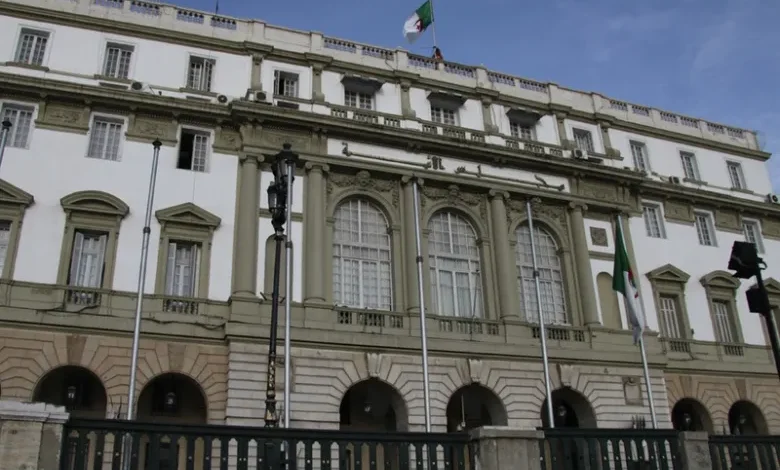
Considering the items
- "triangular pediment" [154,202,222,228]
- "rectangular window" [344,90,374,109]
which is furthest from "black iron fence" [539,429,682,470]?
"rectangular window" [344,90,374,109]

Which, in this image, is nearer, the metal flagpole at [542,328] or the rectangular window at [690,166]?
the metal flagpole at [542,328]

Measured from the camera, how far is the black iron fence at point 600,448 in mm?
11000

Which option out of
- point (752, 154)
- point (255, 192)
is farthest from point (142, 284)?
point (752, 154)

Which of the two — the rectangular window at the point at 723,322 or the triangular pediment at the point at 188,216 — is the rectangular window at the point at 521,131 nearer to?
the rectangular window at the point at 723,322

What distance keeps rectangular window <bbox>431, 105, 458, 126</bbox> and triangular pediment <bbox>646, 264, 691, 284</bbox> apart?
409 inches

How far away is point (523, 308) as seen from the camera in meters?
27.4

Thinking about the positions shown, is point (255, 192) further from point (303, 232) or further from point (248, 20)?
point (248, 20)

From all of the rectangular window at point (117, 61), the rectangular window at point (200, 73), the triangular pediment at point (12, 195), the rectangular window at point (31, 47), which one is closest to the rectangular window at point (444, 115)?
the rectangular window at point (200, 73)

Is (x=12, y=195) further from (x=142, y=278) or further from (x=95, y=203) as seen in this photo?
(x=142, y=278)

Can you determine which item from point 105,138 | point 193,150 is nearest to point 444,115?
point 193,150

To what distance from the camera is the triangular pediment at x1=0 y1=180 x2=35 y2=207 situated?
72.6 feet

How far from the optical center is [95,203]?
23.1 m

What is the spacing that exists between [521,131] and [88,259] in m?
18.2

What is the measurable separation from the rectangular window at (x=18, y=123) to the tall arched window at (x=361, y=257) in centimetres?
1055
